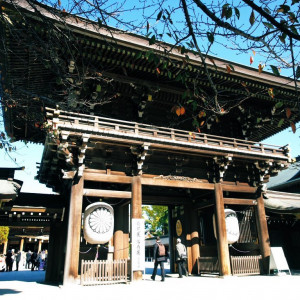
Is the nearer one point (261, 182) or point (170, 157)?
Answer: point (170, 157)

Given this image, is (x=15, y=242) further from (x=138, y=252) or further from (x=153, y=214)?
(x=138, y=252)

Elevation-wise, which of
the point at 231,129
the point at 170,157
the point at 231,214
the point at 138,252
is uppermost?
the point at 231,129

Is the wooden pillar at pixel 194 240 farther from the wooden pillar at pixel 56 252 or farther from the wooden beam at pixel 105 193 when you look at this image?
the wooden pillar at pixel 56 252

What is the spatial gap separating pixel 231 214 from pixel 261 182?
7.78 ft

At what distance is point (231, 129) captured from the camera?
13906 mm

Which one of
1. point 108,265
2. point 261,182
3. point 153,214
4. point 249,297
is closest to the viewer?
point 249,297

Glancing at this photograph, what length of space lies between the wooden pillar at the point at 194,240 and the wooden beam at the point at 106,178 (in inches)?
180

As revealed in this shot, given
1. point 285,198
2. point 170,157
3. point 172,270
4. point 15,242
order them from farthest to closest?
1. point 15,242
2. point 285,198
3. point 172,270
4. point 170,157

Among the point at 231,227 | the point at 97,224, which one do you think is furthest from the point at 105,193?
the point at 231,227

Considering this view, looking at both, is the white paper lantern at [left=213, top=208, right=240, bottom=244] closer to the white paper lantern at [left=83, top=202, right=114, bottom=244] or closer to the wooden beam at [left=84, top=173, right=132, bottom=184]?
the wooden beam at [left=84, top=173, right=132, bottom=184]

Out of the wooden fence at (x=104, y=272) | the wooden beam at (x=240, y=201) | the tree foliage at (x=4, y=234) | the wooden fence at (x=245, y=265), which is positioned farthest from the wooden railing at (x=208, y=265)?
the tree foliage at (x=4, y=234)

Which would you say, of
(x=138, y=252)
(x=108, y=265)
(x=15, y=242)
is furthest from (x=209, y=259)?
(x=15, y=242)

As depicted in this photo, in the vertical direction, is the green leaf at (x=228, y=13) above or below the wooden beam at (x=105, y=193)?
above

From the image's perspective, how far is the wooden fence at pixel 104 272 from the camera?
8891 mm
